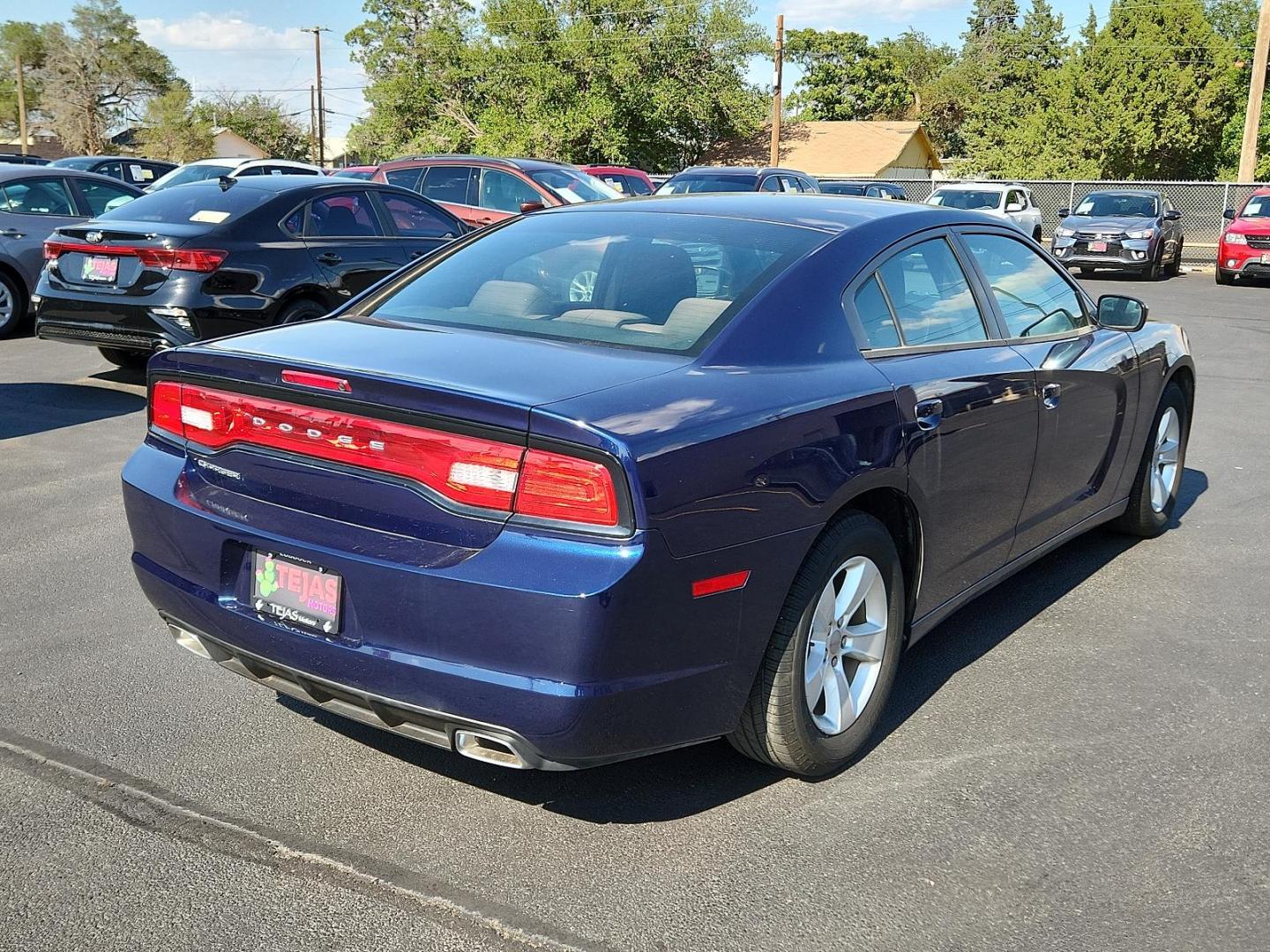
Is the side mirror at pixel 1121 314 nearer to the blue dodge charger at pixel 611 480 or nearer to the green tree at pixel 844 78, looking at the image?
the blue dodge charger at pixel 611 480

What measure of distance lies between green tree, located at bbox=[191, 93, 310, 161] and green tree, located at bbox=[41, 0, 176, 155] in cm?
825

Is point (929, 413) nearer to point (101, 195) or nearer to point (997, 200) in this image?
point (101, 195)

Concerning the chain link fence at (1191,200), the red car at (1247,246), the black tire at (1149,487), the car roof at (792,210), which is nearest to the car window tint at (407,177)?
the black tire at (1149,487)

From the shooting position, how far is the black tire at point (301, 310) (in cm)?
897

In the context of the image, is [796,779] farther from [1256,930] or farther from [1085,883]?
[1256,930]

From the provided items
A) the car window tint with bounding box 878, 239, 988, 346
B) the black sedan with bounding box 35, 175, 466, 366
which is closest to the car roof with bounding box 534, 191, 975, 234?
the car window tint with bounding box 878, 239, 988, 346

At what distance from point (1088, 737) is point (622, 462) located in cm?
199

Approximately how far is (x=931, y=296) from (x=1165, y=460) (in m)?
2.55

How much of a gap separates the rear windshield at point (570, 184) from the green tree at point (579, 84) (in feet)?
115

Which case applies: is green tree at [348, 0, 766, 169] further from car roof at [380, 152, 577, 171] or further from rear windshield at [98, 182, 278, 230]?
rear windshield at [98, 182, 278, 230]

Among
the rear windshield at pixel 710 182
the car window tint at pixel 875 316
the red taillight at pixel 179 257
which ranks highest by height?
the rear windshield at pixel 710 182

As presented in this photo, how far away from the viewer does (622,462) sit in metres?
2.77

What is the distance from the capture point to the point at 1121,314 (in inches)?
207

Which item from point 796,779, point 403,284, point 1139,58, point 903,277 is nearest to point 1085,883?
point 796,779
